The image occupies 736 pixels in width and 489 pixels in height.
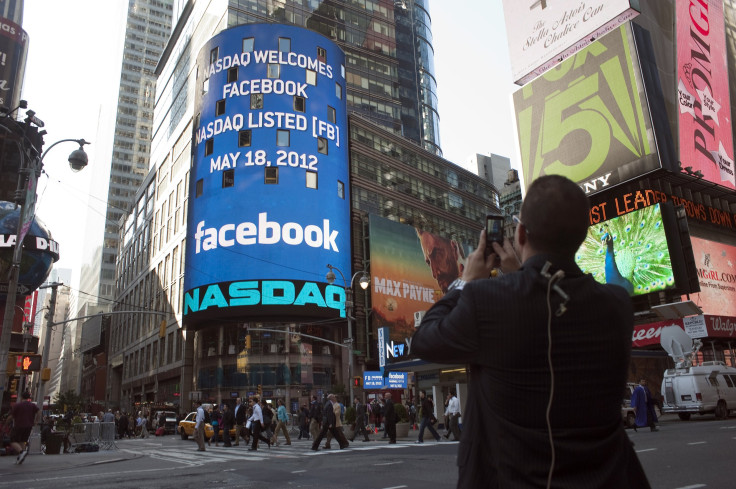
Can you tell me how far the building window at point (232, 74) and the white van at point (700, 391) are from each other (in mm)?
44283

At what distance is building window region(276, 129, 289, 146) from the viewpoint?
5262 centimetres

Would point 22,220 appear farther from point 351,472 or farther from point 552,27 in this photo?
point 552,27

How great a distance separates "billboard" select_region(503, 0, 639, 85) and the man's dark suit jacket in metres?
56.9

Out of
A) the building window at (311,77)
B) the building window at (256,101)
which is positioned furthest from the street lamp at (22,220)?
the building window at (311,77)

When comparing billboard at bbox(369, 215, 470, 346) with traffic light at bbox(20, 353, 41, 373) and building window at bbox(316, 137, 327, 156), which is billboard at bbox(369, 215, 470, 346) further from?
traffic light at bbox(20, 353, 41, 373)

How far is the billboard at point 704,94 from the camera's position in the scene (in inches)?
1984

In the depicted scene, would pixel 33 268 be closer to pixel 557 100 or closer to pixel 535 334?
pixel 535 334

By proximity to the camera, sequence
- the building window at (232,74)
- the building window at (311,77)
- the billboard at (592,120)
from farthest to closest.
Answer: the building window at (311,77)
the building window at (232,74)
the billboard at (592,120)

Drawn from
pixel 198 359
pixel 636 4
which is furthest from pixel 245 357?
pixel 636 4

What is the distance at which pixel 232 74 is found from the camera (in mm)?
55000

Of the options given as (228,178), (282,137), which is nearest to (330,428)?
(228,178)

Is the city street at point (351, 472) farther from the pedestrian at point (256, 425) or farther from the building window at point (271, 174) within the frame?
the building window at point (271, 174)

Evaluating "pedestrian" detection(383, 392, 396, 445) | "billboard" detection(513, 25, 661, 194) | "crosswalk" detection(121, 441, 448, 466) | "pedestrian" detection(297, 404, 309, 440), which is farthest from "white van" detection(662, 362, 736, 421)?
"billboard" detection(513, 25, 661, 194)

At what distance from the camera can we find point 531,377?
6.79 feet
